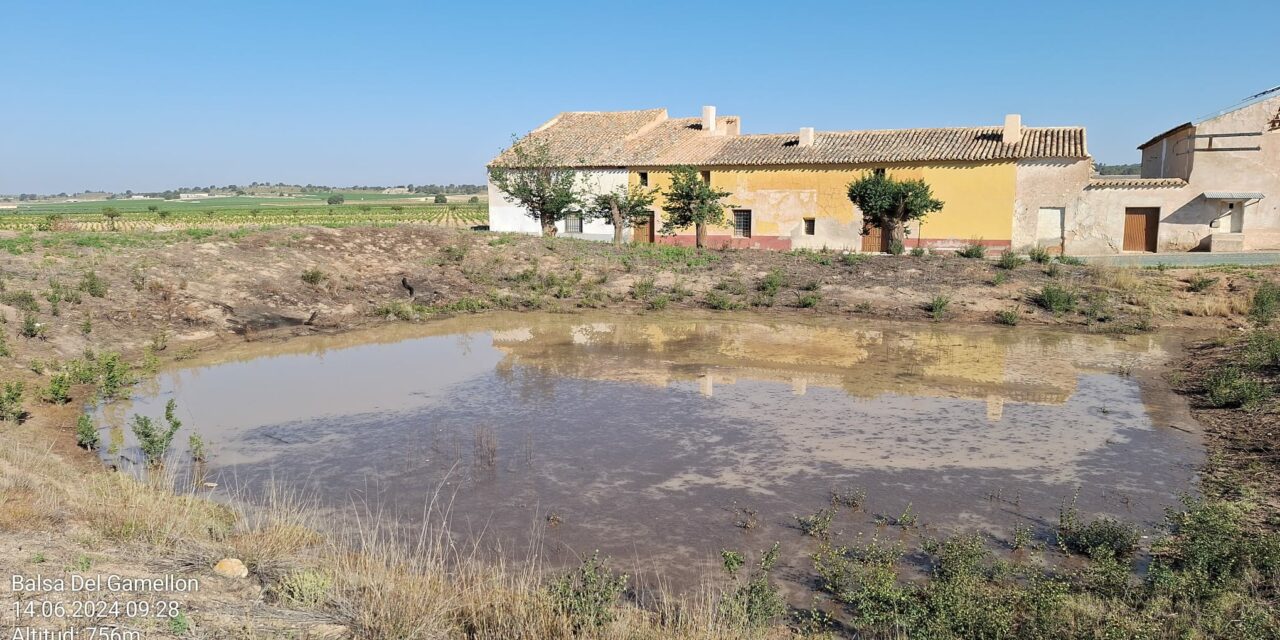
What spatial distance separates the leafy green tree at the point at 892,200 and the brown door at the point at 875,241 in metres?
2.07

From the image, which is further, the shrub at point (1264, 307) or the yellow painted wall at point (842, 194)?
the yellow painted wall at point (842, 194)

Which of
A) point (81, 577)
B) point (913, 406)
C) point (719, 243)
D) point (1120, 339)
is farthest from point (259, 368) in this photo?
point (719, 243)

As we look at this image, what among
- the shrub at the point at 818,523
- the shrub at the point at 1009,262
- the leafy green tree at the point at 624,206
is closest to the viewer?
the shrub at the point at 818,523

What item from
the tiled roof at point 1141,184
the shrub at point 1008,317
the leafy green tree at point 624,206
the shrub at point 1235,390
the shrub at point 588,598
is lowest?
the shrub at point 588,598

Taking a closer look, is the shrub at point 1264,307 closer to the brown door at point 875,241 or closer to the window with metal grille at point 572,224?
the brown door at point 875,241

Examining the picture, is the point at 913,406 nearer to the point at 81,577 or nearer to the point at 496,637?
the point at 496,637

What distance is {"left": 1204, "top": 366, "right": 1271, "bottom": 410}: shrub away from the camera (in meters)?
11.9

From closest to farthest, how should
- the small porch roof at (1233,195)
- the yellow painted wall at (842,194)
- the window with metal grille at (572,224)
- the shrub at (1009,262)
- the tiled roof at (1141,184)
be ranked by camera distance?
1. the shrub at (1009,262)
2. the small porch roof at (1233,195)
3. the tiled roof at (1141,184)
4. the yellow painted wall at (842,194)
5. the window with metal grille at (572,224)

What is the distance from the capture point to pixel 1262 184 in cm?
2884

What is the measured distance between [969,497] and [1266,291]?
49.7 feet

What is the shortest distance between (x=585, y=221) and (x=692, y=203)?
684 centimetres

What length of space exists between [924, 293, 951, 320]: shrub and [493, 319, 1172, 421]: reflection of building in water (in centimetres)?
125

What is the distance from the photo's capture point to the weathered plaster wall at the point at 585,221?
36656 mm

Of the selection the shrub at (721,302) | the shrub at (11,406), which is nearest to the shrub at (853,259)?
the shrub at (721,302)
